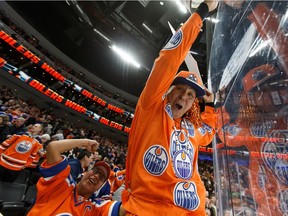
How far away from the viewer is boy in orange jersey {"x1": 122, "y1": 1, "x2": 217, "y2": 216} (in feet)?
2.11

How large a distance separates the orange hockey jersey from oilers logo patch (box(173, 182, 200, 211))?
2.73 metres

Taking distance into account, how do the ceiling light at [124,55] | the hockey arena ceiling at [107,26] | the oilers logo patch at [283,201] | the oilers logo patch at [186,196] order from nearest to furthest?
1. the oilers logo patch at [283,201]
2. the oilers logo patch at [186,196]
3. the hockey arena ceiling at [107,26]
4. the ceiling light at [124,55]

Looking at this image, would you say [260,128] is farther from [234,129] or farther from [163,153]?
[163,153]

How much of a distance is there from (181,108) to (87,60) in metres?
12.7

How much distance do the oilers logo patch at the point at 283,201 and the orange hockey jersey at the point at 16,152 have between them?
120 inches

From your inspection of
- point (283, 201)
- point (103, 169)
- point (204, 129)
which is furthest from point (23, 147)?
point (283, 201)

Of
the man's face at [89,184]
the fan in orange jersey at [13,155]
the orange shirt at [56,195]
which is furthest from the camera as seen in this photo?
the fan in orange jersey at [13,155]

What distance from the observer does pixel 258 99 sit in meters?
0.43

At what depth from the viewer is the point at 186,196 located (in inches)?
25.7

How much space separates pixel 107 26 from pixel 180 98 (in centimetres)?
958

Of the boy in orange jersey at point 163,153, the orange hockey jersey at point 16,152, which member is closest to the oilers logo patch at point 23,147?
the orange hockey jersey at point 16,152

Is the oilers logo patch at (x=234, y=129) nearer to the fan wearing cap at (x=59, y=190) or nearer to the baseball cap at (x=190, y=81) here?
the baseball cap at (x=190, y=81)

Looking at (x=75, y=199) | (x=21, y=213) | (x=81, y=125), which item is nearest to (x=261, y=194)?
(x=75, y=199)

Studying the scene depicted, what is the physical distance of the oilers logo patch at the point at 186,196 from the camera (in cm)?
64
